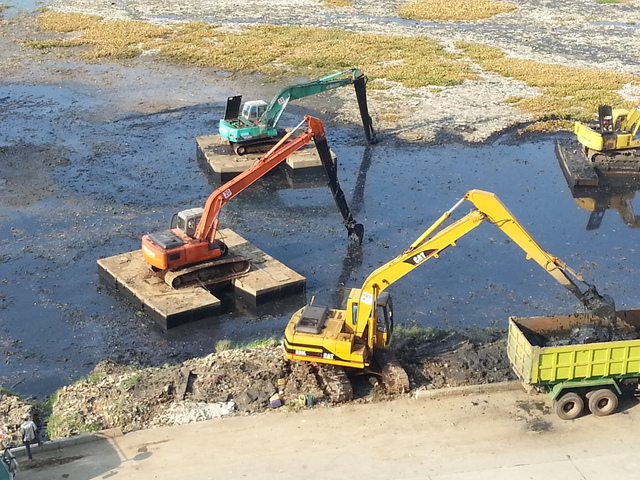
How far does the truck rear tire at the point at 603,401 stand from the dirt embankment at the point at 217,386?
2.03m

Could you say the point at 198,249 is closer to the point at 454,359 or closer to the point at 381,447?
the point at 454,359

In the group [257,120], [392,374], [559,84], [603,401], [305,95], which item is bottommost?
[392,374]

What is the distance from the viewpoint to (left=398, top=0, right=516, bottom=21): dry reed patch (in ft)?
190

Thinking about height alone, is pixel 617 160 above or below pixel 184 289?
above

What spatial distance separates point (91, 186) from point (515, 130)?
18.1m

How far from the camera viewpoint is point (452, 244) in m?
16.8

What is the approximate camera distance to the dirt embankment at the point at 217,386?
1609 cm

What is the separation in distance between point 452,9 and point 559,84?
20453 mm

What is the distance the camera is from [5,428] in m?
15.8

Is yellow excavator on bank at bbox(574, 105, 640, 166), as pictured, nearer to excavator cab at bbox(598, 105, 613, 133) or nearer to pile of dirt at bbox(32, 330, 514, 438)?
excavator cab at bbox(598, 105, 613, 133)

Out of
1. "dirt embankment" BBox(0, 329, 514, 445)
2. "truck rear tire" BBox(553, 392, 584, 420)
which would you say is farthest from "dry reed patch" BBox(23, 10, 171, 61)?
"truck rear tire" BBox(553, 392, 584, 420)

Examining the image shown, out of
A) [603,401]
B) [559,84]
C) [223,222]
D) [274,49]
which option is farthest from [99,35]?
[603,401]

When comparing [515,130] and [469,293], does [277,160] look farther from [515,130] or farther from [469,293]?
[515,130]

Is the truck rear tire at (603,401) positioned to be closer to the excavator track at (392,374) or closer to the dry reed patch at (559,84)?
the excavator track at (392,374)
